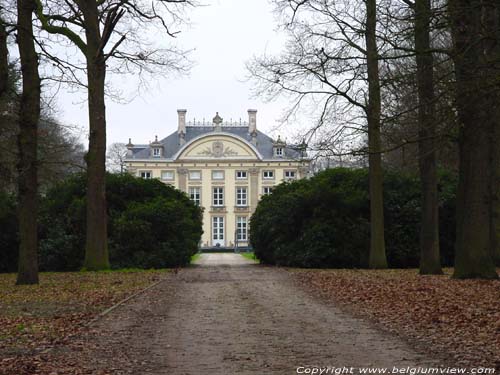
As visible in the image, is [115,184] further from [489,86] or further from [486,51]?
[489,86]

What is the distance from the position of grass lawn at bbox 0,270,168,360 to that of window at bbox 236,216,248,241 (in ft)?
185

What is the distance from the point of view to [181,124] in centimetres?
8100

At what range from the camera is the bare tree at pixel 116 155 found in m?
83.3

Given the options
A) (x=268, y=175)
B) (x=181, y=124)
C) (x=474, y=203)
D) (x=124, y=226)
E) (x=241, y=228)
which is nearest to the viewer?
(x=474, y=203)

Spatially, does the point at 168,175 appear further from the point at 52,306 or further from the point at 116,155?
the point at 52,306

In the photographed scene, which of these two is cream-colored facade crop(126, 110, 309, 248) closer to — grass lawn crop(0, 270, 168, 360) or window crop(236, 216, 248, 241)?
window crop(236, 216, 248, 241)

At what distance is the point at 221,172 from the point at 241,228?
6113 millimetres

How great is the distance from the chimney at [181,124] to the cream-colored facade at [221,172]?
2.05 metres

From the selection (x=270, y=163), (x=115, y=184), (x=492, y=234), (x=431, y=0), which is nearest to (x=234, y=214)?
(x=270, y=163)

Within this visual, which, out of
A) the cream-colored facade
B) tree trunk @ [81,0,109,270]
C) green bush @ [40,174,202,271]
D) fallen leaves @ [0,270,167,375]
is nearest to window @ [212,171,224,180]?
the cream-colored facade

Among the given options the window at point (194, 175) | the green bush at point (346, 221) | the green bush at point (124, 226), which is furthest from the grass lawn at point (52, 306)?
the window at point (194, 175)

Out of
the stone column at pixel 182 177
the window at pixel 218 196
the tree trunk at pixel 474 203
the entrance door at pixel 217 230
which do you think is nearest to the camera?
the tree trunk at pixel 474 203

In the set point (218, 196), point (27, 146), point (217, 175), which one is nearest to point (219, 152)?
point (217, 175)

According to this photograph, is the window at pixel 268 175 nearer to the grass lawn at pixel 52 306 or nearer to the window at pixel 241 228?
the window at pixel 241 228
